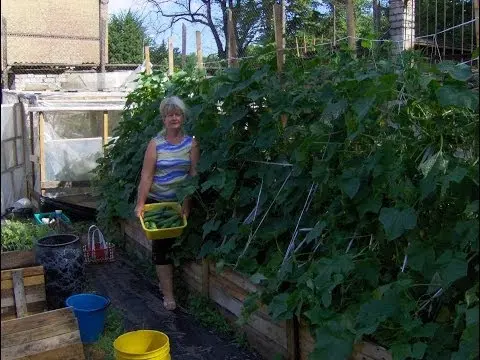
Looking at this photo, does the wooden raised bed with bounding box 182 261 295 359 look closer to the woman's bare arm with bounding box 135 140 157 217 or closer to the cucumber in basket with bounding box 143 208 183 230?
the cucumber in basket with bounding box 143 208 183 230

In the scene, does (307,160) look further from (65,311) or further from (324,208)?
(65,311)

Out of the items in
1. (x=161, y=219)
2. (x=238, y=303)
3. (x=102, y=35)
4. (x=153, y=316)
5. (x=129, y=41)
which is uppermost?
(x=129, y=41)

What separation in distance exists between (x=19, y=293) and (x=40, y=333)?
1011 mm

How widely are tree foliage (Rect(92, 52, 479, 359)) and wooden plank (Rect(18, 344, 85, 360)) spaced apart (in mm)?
1124

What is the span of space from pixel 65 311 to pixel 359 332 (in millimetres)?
1780

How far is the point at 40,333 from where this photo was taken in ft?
11.6

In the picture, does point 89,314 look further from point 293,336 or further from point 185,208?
point 293,336

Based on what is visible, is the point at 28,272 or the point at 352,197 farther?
the point at 28,272

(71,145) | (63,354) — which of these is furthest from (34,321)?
(71,145)

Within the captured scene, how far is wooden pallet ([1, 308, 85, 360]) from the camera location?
11.3 ft

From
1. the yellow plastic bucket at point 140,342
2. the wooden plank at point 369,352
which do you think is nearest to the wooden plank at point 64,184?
the yellow plastic bucket at point 140,342

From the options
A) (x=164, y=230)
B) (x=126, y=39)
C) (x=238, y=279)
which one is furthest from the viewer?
(x=126, y=39)

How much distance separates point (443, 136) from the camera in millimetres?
2955

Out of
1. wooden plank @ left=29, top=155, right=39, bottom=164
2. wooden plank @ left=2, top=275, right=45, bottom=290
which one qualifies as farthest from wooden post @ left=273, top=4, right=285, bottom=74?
wooden plank @ left=29, top=155, right=39, bottom=164
